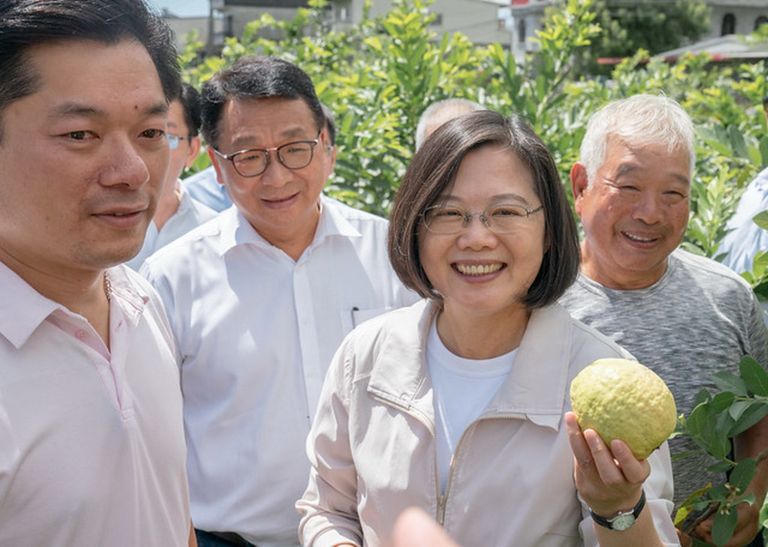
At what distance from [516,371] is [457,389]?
155 millimetres

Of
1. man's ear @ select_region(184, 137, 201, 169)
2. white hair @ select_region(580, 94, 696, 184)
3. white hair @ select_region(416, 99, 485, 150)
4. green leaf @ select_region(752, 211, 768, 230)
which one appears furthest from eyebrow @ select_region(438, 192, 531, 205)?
man's ear @ select_region(184, 137, 201, 169)

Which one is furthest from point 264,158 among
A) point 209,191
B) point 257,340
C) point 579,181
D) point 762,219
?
point 209,191

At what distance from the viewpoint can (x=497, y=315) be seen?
200cm

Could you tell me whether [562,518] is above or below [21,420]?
below

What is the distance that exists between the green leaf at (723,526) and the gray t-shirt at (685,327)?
1.10ft

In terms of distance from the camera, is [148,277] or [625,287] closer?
[625,287]

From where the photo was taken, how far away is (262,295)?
2.79 meters

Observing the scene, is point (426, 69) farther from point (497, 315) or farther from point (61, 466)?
point (61, 466)

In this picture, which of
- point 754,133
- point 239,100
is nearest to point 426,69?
point 754,133

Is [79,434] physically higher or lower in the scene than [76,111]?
lower

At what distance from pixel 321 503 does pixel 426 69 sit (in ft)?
11.8

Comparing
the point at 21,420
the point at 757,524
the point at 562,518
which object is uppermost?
the point at 21,420

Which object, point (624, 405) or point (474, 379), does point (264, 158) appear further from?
point (624, 405)

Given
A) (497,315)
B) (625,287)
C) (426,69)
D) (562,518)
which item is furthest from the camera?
(426,69)
